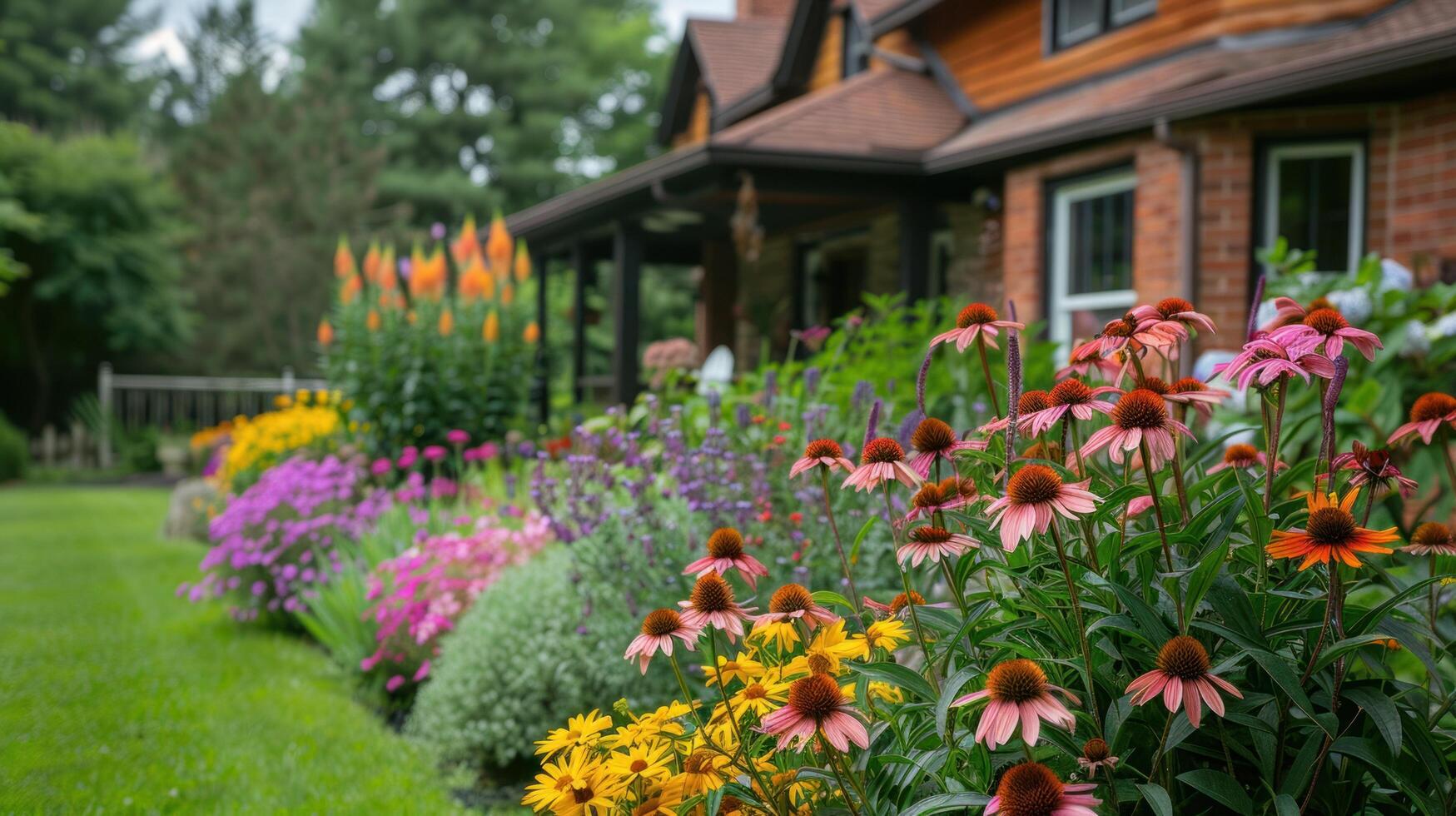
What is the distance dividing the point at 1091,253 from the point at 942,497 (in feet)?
22.6

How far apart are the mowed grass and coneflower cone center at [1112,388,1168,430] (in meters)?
2.44

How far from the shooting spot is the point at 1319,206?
6.84 metres

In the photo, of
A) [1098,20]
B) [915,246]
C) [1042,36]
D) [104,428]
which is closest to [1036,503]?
[915,246]

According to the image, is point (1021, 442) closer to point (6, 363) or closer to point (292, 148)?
point (6, 363)

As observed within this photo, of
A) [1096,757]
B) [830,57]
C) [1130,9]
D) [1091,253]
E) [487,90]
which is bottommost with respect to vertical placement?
[1096,757]

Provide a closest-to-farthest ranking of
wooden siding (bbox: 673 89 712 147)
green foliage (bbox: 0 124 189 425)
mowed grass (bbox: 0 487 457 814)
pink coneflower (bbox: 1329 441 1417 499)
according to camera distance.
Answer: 1. pink coneflower (bbox: 1329 441 1417 499)
2. mowed grass (bbox: 0 487 457 814)
3. wooden siding (bbox: 673 89 712 147)
4. green foliage (bbox: 0 124 189 425)

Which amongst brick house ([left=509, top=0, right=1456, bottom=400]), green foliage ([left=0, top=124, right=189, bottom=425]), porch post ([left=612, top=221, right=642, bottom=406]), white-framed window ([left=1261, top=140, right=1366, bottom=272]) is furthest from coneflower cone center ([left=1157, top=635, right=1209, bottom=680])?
green foliage ([left=0, top=124, right=189, bottom=425])

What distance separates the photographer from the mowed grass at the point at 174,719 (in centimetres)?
322

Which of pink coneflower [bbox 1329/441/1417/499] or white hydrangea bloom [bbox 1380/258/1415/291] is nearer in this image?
pink coneflower [bbox 1329/441/1417/499]

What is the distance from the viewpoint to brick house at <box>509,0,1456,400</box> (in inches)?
250

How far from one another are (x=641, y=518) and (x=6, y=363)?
20894mm

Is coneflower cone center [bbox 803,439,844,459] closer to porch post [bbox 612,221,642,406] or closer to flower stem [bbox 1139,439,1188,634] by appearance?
flower stem [bbox 1139,439,1188,634]

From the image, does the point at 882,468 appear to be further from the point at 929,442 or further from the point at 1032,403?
the point at 1032,403

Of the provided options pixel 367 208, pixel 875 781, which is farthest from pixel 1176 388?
pixel 367 208
